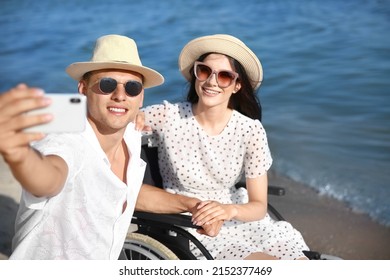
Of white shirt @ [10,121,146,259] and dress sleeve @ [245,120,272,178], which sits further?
dress sleeve @ [245,120,272,178]

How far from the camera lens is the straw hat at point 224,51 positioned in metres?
2.97

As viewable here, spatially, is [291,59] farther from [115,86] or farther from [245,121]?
[115,86]

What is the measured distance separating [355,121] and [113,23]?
681 cm

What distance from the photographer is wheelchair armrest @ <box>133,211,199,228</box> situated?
2789 millimetres

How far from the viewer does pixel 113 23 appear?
1259 cm

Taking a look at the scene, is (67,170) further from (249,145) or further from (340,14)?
(340,14)

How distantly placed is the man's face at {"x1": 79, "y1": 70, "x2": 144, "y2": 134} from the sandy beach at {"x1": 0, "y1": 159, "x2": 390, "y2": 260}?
67.9 inches

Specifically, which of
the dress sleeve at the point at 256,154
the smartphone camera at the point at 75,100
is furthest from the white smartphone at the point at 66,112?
the dress sleeve at the point at 256,154

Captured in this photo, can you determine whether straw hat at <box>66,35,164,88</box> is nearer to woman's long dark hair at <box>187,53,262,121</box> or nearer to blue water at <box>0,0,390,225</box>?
woman's long dark hair at <box>187,53,262,121</box>

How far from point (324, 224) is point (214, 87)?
79.3 inches

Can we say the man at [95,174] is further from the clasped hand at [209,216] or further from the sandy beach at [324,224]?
the sandy beach at [324,224]

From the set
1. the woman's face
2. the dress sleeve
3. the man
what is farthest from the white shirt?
the dress sleeve
